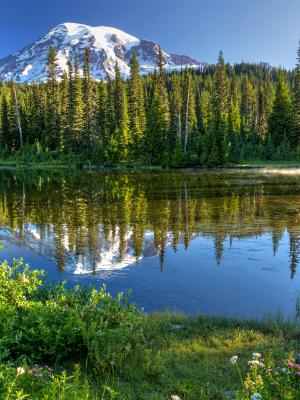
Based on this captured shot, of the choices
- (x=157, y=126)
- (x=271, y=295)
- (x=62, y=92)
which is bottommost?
(x=271, y=295)

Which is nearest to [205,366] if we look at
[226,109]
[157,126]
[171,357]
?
[171,357]

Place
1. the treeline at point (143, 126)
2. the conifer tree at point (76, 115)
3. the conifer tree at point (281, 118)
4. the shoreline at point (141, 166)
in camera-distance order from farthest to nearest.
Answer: the conifer tree at point (76, 115), the conifer tree at point (281, 118), the treeline at point (143, 126), the shoreline at point (141, 166)

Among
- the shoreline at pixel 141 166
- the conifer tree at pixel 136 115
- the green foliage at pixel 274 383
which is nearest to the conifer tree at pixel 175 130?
the shoreline at pixel 141 166

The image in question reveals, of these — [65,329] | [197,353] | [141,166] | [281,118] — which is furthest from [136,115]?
[65,329]

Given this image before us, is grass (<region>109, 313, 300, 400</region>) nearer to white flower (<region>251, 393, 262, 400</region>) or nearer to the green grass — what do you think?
white flower (<region>251, 393, 262, 400</region>)

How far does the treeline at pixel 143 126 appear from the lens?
58.8 meters

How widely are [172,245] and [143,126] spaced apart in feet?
187

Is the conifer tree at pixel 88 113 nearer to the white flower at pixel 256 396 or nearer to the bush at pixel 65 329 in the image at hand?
the bush at pixel 65 329

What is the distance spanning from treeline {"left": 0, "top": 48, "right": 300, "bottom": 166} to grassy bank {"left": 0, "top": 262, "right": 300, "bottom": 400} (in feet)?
160

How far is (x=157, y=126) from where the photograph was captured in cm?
5888

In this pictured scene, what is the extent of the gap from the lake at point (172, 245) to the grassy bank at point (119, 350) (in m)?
2.03

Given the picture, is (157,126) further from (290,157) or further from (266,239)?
(266,239)

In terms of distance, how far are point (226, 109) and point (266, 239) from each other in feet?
204

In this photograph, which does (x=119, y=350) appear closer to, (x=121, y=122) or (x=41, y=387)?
(x=41, y=387)
